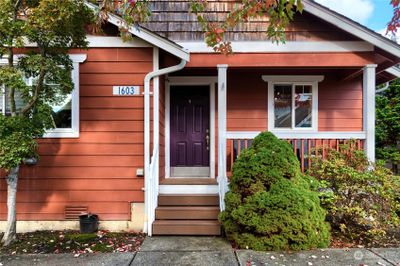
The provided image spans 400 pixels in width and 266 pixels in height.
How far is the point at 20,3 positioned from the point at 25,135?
1885 mm

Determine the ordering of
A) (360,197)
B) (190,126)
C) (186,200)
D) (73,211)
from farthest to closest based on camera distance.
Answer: (190,126)
(186,200)
(73,211)
(360,197)

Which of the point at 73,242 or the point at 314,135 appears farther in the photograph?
the point at 314,135

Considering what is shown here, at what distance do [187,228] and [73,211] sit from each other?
2.06 metres

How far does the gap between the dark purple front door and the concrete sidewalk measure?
2712 mm

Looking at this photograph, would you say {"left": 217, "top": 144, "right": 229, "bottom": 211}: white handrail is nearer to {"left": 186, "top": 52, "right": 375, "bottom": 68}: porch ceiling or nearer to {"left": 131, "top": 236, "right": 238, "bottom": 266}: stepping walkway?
{"left": 131, "top": 236, "right": 238, "bottom": 266}: stepping walkway

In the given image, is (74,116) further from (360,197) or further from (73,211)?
(360,197)

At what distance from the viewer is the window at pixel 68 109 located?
18.2ft

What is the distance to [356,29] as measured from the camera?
5520 millimetres

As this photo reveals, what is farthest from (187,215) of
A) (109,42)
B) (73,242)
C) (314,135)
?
(109,42)

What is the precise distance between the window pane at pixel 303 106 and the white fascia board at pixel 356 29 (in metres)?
1.78

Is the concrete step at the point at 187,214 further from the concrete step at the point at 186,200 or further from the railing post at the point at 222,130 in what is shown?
the railing post at the point at 222,130

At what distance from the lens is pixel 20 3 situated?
451 centimetres

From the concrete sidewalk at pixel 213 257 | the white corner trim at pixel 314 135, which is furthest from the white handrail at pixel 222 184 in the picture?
the concrete sidewalk at pixel 213 257

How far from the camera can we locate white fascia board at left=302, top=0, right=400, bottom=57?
18.1 ft
